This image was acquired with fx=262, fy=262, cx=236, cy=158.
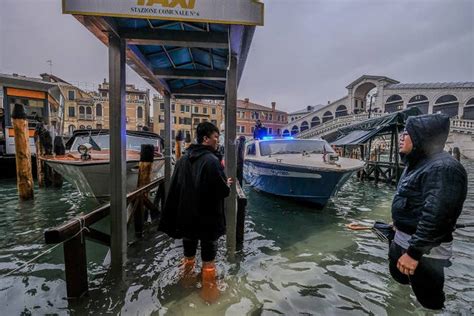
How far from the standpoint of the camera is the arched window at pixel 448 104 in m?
38.7

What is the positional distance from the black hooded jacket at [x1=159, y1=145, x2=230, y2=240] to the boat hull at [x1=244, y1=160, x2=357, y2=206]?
4.24 meters

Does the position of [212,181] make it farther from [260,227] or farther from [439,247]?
[260,227]

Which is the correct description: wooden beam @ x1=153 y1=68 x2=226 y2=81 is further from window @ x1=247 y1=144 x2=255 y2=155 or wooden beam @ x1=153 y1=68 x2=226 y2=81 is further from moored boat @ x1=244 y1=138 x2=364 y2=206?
window @ x1=247 y1=144 x2=255 y2=155

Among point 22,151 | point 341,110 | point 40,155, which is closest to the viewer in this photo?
point 22,151

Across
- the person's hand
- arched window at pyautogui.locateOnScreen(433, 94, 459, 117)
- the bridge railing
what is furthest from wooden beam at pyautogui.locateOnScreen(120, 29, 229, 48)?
arched window at pyautogui.locateOnScreen(433, 94, 459, 117)

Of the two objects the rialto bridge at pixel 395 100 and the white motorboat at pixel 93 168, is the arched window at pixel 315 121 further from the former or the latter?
the white motorboat at pixel 93 168

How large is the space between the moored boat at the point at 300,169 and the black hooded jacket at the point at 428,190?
4.20m

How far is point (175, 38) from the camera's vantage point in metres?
3.52

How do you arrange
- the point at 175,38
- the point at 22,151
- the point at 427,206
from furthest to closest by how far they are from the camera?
the point at 22,151 < the point at 175,38 < the point at 427,206

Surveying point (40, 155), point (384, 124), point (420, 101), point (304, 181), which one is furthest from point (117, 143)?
point (420, 101)

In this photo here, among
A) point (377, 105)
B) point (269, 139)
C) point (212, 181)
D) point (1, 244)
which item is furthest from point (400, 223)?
point (377, 105)

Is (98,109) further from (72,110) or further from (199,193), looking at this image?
(199,193)

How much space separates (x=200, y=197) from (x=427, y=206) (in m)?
2.10

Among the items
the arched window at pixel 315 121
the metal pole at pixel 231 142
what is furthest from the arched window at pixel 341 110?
the metal pole at pixel 231 142
